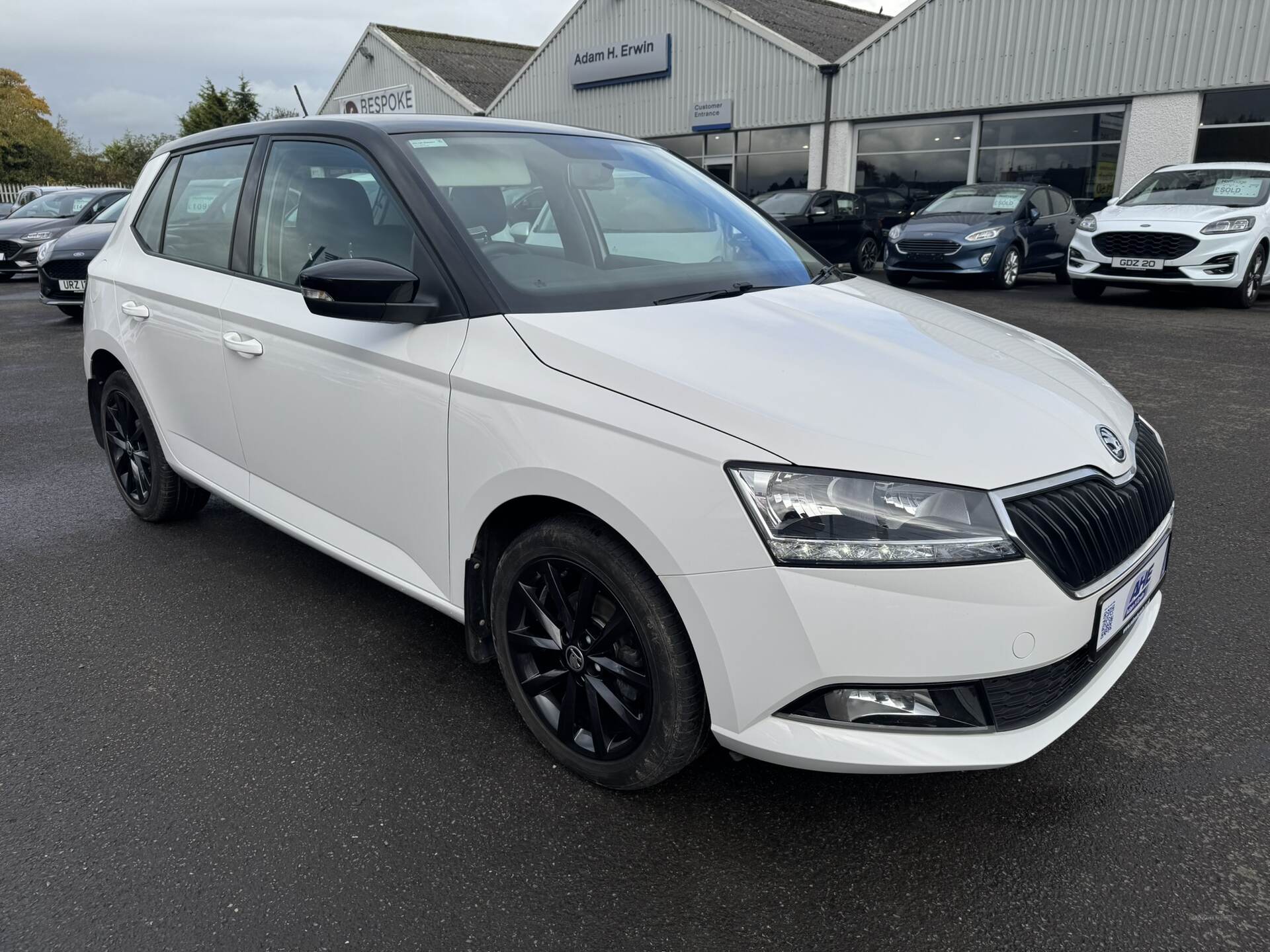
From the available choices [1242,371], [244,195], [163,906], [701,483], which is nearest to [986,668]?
[701,483]

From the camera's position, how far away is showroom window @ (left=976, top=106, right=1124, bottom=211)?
1755 cm

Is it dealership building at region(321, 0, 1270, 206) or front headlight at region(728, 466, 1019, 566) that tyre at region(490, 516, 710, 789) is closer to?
front headlight at region(728, 466, 1019, 566)

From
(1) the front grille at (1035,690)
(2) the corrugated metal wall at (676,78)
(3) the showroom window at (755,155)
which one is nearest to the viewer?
(1) the front grille at (1035,690)

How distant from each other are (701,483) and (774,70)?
73.5ft

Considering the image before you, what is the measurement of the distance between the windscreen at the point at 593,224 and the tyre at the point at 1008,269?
36.4 ft

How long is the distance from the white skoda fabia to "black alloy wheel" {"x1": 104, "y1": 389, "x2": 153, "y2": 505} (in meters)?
0.87

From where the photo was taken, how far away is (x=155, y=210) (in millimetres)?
3982

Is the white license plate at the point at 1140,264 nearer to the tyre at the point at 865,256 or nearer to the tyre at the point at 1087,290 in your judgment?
the tyre at the point at 1087,290

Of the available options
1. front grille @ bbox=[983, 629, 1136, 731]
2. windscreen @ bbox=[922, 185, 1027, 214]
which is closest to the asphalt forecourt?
front grille @ bbox=[983, 629, 1136, 731]

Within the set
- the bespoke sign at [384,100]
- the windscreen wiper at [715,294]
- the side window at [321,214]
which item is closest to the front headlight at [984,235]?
the windscreen wiper at [715,294]

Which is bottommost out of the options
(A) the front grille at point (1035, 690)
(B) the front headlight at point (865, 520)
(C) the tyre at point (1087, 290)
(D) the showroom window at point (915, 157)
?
(C) the tyre at point (1087, 290)

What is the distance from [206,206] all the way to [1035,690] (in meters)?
3.34

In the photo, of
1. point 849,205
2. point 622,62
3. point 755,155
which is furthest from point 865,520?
point 622,62

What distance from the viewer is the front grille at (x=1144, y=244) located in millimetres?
10828
